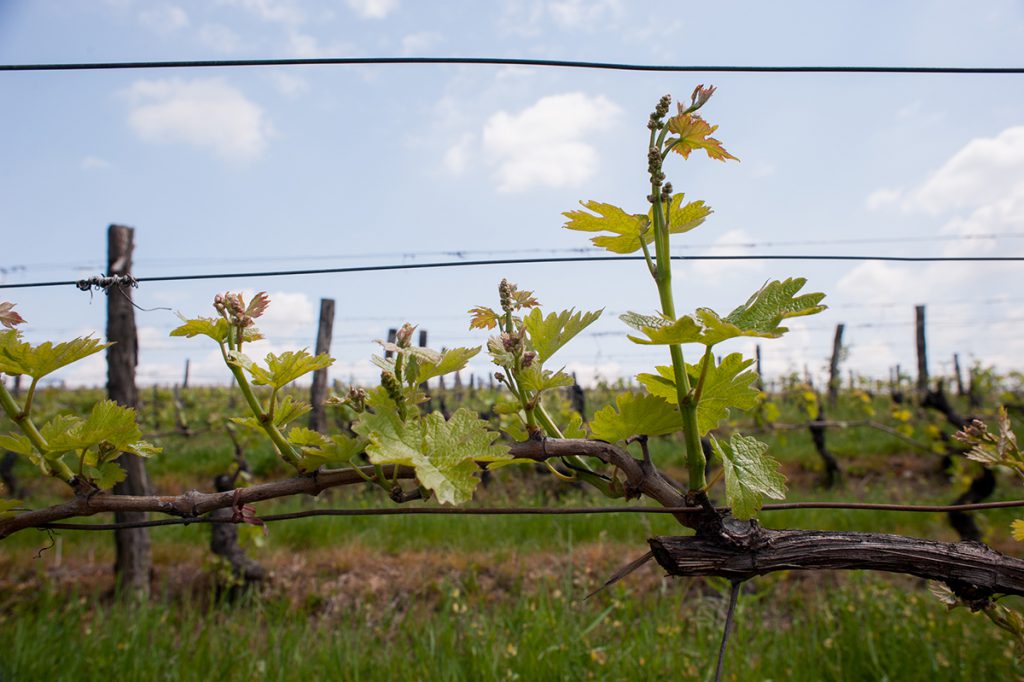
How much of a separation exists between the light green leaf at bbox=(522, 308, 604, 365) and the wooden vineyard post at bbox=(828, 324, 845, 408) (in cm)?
1432

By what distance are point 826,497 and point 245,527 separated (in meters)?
6.39

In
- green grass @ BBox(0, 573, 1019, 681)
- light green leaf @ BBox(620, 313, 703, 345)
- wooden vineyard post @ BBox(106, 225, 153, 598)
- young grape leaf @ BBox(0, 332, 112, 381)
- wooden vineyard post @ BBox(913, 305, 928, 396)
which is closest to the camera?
light green leaf @ BBox(620, 313, 703, 345)

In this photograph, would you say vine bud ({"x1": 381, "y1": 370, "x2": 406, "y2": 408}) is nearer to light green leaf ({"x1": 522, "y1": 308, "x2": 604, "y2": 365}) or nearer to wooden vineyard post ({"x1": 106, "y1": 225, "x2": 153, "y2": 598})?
light green leaf ({"x1": 522, "y1": 308, "x2": 604, "y2": 365})

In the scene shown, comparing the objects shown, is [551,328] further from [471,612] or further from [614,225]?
[471,612]

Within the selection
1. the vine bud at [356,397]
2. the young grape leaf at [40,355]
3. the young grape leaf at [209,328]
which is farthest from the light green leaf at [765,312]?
the young grape leaf at [40,355]

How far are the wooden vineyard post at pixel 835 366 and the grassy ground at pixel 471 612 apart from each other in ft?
20.4

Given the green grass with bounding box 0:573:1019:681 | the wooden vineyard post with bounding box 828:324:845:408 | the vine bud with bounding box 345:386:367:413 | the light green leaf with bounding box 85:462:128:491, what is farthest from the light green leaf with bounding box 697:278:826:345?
the wooden vineyard post with bounding box 828:324:845:408

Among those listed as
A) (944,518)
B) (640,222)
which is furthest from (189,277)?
(944,518)

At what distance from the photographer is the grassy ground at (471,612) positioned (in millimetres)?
2982

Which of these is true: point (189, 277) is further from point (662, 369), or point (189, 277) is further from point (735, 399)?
point (735, 399)

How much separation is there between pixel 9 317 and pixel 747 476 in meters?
0.98

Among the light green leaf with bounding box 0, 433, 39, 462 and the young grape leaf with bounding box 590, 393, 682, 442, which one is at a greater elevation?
the young grape leaf with bounding box 590, 393, 682, 442

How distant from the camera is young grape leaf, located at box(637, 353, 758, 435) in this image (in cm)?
83

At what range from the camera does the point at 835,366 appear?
573 inches
